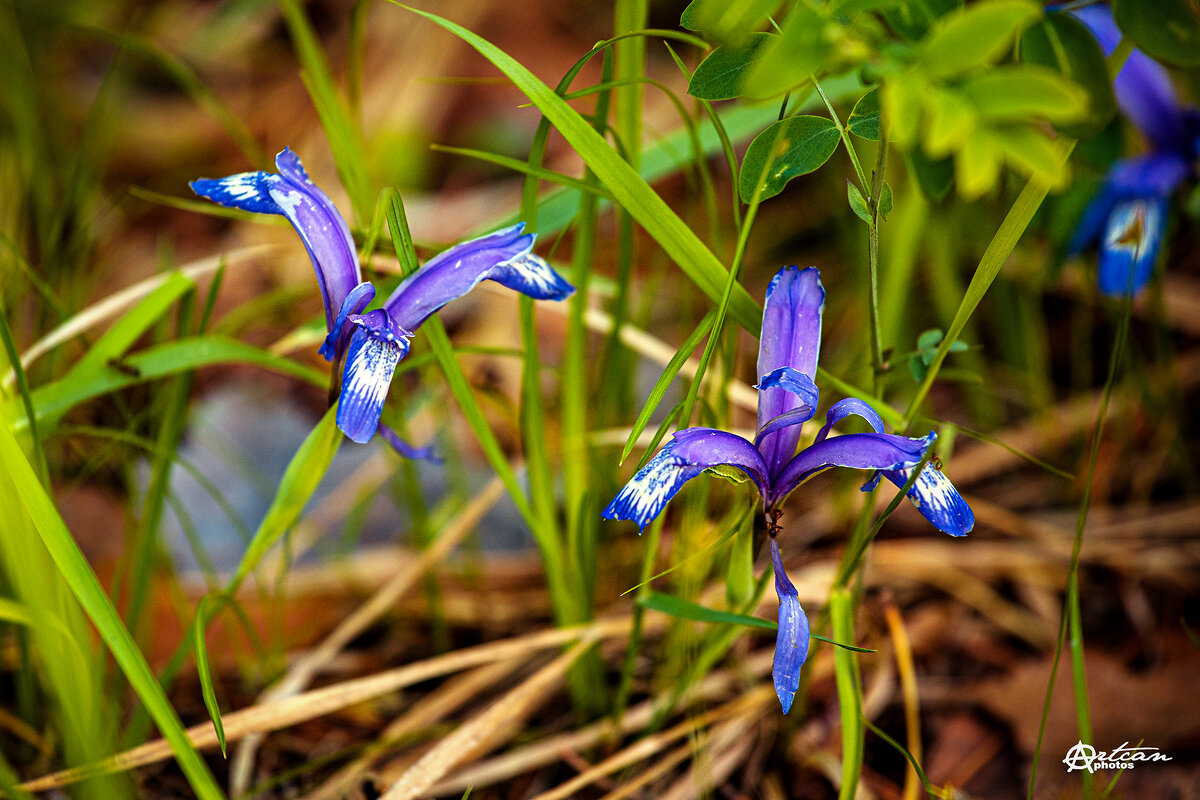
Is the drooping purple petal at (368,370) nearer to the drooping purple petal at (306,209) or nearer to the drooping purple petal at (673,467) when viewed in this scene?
the drooping purple petal at (306,209)

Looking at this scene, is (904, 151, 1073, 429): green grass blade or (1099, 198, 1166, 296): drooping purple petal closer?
(904, 151, 1073, 429): green grass blade

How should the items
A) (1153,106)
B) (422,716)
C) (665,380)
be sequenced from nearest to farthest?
(665,380) < (422,716) < (1153,106)

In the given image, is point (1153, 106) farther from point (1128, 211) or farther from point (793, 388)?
point (793, 388)

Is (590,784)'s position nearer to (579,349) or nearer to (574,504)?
(574,504)

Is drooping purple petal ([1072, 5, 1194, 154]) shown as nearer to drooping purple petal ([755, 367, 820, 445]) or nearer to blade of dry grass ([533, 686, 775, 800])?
drooping purple petal ([755, 367, 820, 445])

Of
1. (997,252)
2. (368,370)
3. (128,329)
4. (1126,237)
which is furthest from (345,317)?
(1126,237)

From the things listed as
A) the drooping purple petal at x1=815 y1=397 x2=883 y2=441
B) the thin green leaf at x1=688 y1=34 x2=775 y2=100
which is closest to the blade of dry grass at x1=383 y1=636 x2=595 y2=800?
the drooping purple petal at x1=815 y1=397 x2=883 y2=441
